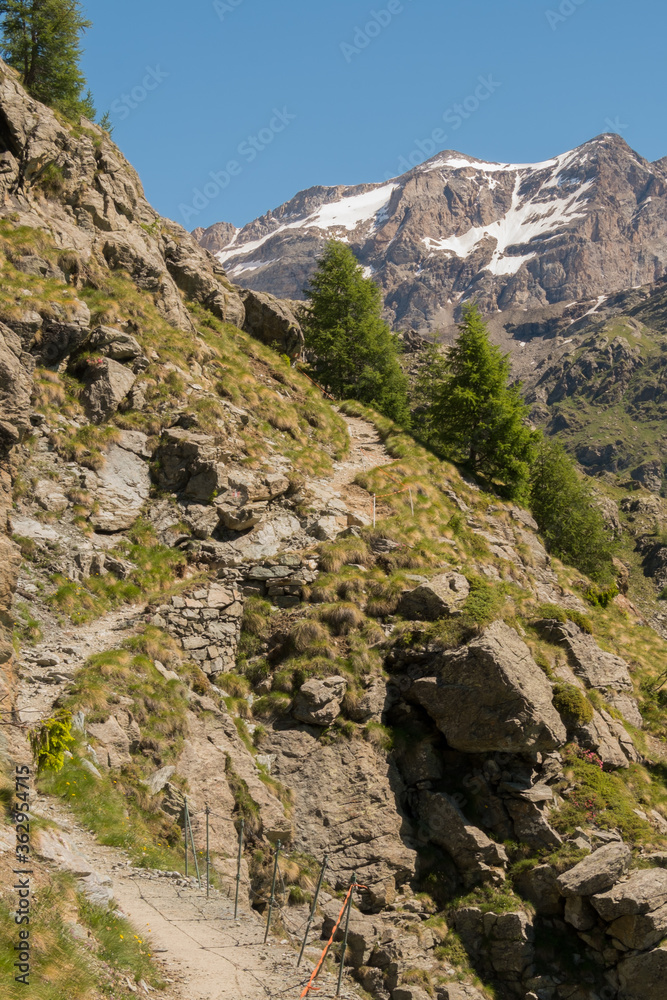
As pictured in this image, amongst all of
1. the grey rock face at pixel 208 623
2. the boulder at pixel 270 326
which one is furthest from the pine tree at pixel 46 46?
the grey rock face at pixel 208 623

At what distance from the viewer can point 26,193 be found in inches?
1054

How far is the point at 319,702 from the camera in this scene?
18062mm

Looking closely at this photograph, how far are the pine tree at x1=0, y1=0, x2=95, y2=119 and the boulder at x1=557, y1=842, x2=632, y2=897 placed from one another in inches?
1439

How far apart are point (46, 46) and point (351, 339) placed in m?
21.0

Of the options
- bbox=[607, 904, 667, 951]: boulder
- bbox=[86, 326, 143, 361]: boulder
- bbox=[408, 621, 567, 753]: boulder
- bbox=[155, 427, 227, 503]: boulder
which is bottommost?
bbox=[607, 904, 667, 951]: boulder

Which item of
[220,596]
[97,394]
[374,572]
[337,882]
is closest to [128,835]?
[337,882]

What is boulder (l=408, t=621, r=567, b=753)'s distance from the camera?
1742 cm

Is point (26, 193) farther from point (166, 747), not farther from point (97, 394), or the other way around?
point (166, 747)

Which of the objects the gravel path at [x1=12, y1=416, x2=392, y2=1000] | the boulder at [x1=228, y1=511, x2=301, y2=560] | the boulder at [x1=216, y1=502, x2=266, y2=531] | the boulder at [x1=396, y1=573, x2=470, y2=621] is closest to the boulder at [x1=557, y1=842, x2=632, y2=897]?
the gravel path at [x1=12, y1=416, x2=392, y2=1000]

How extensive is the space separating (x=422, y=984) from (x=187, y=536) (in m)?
13.8

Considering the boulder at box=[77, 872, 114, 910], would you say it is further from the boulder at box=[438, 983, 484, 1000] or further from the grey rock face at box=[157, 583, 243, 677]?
the grey rock face at box=[157, 583, 243, 677]

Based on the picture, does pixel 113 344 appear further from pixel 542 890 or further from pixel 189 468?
pixel 542 890

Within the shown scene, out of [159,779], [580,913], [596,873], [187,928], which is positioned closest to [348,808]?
[159,779]

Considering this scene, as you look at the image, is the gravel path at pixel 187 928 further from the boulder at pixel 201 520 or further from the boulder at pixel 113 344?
the boulder at pixel 113 344
